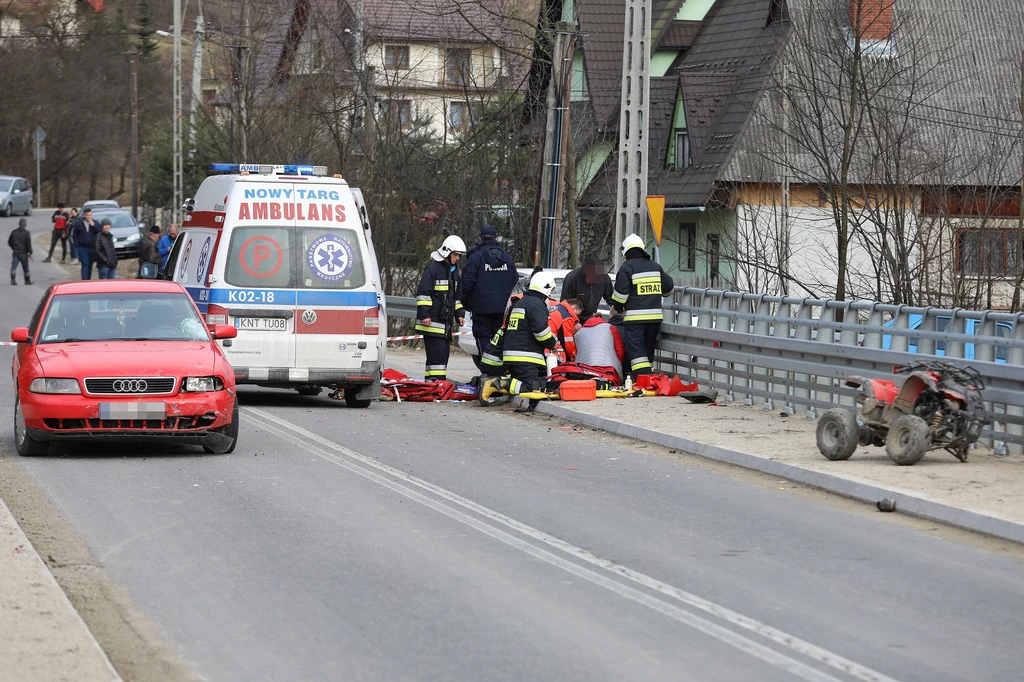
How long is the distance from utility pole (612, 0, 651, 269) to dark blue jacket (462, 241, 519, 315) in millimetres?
1745

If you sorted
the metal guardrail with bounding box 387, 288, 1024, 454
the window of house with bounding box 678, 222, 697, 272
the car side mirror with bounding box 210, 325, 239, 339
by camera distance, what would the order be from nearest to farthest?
the metal guardrail with bounding box 387, 288, 1024, 454, the car side mirror with bounding box 210, 325, 239, 339, the window of house with bounding box 678, 222, 697, 272

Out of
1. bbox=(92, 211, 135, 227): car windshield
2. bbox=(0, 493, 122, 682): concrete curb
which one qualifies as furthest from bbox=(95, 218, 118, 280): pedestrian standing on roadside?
bbox=(0, 493, 122, 682): concrete curb

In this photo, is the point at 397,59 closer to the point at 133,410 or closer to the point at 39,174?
the point at 133,410

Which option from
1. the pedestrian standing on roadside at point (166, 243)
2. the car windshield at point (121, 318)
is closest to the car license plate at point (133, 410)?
the car windshield at point (121, 318)

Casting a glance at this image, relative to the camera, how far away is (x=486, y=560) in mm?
8219

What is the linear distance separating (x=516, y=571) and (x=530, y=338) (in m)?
8.60

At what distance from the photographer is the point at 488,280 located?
718 inches

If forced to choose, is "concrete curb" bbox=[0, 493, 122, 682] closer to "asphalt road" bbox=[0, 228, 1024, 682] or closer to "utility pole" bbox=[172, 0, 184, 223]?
"asphalt road" bbox=[0, 228, 1024, 682]

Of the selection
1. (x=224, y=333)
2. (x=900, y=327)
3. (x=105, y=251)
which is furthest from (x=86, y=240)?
(x=900, y=327)

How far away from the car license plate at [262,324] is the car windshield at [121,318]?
8.26 feet

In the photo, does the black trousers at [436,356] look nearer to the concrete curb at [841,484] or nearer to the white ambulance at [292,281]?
the white ambulance at [292,281]

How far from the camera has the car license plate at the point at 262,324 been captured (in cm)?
1565

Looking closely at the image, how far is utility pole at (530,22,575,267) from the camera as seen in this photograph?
945 inches

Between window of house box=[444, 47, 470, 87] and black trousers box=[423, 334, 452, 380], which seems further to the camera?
window of house box=[444, 47, 470, 87]
